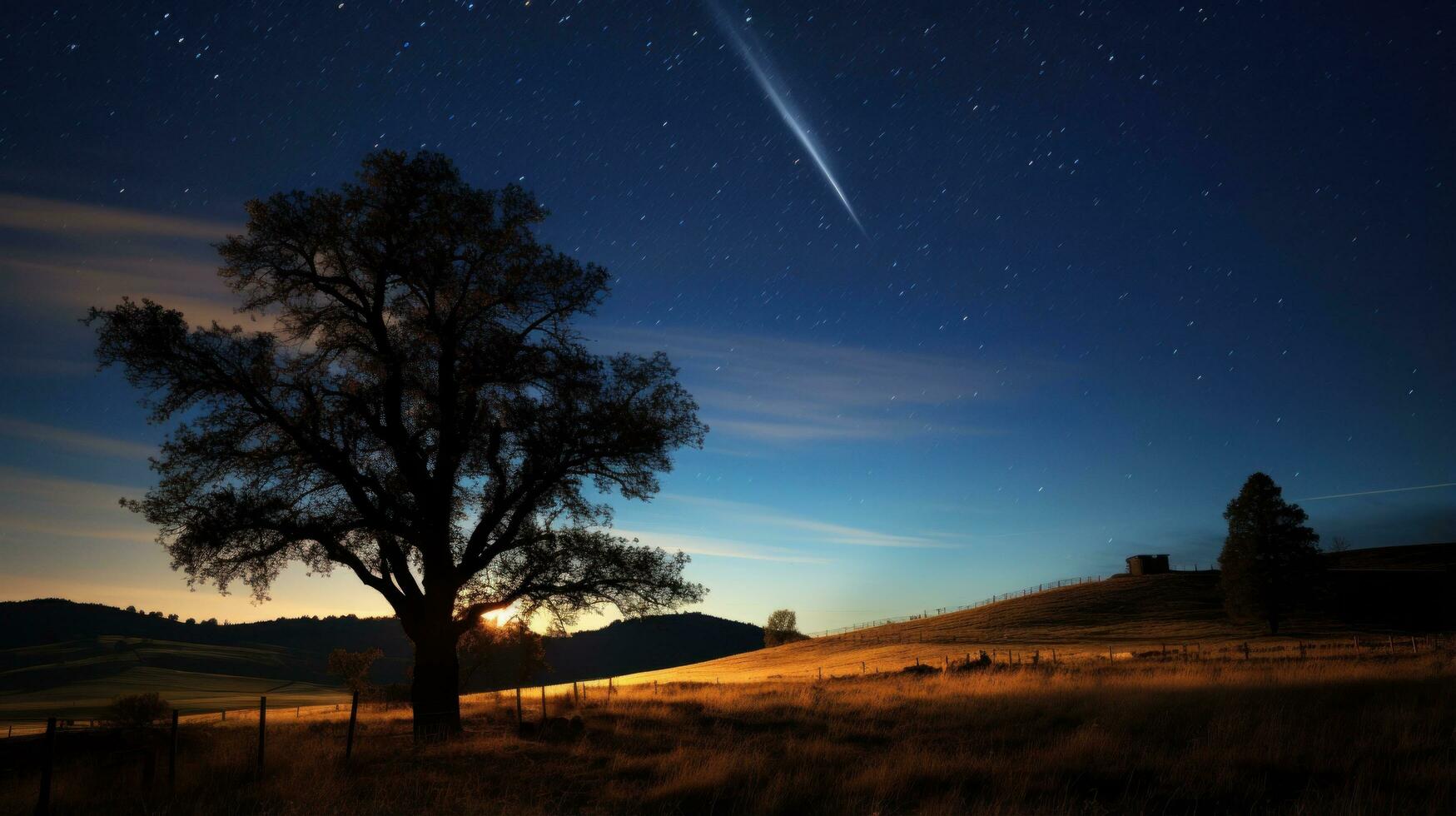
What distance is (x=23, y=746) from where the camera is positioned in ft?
50.3

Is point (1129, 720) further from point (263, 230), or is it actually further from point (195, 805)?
point (263, 230)

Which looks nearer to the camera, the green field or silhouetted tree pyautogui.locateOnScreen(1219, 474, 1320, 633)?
silhouetted tree pyautogui.locateOnScreen(1219, 474, 1320, 633)

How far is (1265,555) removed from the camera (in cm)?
6047

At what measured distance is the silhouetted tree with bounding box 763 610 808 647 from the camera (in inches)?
4932

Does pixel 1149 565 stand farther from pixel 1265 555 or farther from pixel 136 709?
pixel 136 709

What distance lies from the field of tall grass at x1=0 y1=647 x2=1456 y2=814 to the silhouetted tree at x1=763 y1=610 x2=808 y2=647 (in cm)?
10889

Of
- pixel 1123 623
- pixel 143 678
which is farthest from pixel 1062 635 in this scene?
pixel 143 678

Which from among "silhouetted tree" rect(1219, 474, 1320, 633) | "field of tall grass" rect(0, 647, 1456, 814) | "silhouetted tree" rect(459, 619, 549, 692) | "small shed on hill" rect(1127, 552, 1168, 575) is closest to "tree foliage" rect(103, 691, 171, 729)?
"silhouetted tree" rect(459, 619, 549, 692)

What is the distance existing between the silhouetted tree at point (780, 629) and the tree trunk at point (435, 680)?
111 metres

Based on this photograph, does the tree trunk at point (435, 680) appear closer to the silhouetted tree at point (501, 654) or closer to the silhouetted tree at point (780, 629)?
the silhouetted tree at point (501, 654)

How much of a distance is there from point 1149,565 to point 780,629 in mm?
60956

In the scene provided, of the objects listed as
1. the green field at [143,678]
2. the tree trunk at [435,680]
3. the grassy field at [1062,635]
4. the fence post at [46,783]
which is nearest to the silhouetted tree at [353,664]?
the green field at [143,678]

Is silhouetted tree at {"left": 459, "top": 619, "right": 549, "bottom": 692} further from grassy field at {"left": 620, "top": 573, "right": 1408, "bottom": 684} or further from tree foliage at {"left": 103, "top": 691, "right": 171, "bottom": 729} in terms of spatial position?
tree foliage at {"left": 103, "top": 691, "right": 171, "bottom": 729}

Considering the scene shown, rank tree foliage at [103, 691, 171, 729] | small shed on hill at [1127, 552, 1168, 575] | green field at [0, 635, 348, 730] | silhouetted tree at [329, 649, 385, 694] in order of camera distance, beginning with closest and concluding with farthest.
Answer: tree foliage at [103, 691, 171, 729], silhouetted tree at [329, 649, 385, 694], green field at [0, 635, 348, 730], small shed on hill at [1127, 552, 1168, 575]
